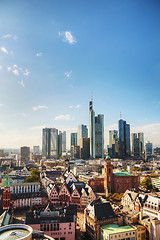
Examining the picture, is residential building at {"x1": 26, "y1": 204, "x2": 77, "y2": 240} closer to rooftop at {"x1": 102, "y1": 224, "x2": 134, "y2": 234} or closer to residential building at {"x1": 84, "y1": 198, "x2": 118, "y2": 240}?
residential building at {"x1": 84, "y1": 198, "x2": 118, "y2": 240}

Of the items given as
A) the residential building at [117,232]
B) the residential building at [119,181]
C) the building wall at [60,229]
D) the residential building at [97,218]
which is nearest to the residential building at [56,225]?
the building wall at [60,229]

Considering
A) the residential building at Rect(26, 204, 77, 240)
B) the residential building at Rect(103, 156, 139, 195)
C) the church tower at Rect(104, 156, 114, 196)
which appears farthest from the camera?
the residential building at Rect(103, 156, 139, 195)

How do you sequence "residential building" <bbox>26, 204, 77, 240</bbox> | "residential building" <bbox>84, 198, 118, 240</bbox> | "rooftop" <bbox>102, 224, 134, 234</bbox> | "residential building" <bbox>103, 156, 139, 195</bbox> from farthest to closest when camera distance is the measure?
"residential building" <bbox>103, 156, 139, 195</bbox> → "residential building" <bbox>84, 198, 118, 240</bbox> → "residential building" <bbox>26, 204, 77, 240</bbox> → "rooftop" <bbox>102, 224, 134, 234</bbox>

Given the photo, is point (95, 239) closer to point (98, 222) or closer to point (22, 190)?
point (98, 222)

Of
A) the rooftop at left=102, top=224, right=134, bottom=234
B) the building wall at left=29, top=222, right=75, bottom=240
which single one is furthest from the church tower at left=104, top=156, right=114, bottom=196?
the building wall at left=29, top=222, right=75, bottom=240

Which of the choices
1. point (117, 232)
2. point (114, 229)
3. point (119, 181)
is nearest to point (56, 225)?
point (114, 229)

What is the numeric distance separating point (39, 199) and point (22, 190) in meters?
21.9

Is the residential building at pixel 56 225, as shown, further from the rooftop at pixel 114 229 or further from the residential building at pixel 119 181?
the residential building at pixel 119 181

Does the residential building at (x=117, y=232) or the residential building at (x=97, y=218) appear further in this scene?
the residential building at (x=97, y=218)

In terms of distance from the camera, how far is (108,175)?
80688 mm

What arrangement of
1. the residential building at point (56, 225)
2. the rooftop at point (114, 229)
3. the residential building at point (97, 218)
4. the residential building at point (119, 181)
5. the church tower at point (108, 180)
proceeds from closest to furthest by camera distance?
the rooftop at point (114, 229) → the residential building at point (56, 225) → the residential building at point (97, 218) → the church tower at point (108, 180) → the residential building at point (119, 181)

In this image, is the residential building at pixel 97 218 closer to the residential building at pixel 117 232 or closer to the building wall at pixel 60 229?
the residential building at pixel 117 232

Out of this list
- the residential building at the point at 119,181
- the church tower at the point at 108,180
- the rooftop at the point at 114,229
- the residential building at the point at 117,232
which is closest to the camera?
the residential building at the point at 117,232

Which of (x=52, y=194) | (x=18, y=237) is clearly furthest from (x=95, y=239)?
(x=52, y=194)
